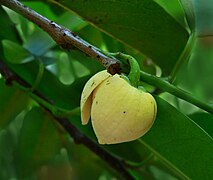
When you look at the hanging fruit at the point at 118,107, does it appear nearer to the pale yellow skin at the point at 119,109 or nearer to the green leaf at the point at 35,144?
the pale yellow skin at the point at 119,109

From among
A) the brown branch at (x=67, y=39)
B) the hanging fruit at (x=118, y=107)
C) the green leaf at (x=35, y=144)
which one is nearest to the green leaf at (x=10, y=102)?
the green leaf at (x=35, y=144)

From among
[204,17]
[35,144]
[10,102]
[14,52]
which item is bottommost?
[35,144]

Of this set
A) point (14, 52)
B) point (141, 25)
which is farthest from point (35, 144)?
point (141, 25)

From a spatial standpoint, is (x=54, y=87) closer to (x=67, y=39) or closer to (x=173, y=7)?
(x=173, y=7)

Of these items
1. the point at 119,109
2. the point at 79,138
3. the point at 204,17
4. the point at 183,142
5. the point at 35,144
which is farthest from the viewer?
the point at 35,144

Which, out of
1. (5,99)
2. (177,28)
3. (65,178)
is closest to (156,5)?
(177,28)
